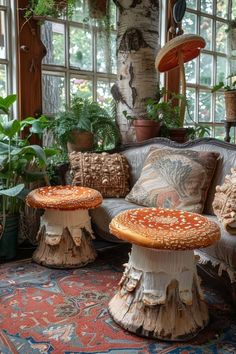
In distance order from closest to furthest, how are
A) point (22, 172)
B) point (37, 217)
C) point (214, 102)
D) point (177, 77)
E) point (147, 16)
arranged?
point (22, 172) → point (37, 217) → point (147, 16) → point (177, 77) → point (214, 102)

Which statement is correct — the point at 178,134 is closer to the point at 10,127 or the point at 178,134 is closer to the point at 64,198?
the point at 64,198

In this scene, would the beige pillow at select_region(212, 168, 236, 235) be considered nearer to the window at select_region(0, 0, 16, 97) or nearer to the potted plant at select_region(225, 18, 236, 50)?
the window at select_region(0, 0, 16, 97)

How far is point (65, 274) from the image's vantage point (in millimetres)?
2223

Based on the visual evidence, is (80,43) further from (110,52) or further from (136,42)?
(136,42)

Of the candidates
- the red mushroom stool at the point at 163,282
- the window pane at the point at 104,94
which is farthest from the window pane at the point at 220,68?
the red mushroom stool at the point at 163,282

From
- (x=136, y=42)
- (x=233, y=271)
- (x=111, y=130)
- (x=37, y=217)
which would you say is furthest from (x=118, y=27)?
(x=233, y=271)

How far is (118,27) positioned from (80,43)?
34cm

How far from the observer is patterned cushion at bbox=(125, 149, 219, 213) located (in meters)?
2.20

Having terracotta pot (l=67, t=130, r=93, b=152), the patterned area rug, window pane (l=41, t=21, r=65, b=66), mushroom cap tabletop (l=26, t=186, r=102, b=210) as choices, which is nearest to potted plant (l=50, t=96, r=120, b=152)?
terracotta pot (l=67, t=130, r=93, b=152)

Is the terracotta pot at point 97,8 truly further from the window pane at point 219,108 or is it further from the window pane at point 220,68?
the window pane at point 219,108

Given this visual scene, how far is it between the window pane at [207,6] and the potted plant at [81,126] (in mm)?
1775

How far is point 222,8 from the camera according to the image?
158 inches

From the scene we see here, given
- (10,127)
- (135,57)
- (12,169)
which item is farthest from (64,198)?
(135,57)

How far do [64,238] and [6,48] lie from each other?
147 centimetres
